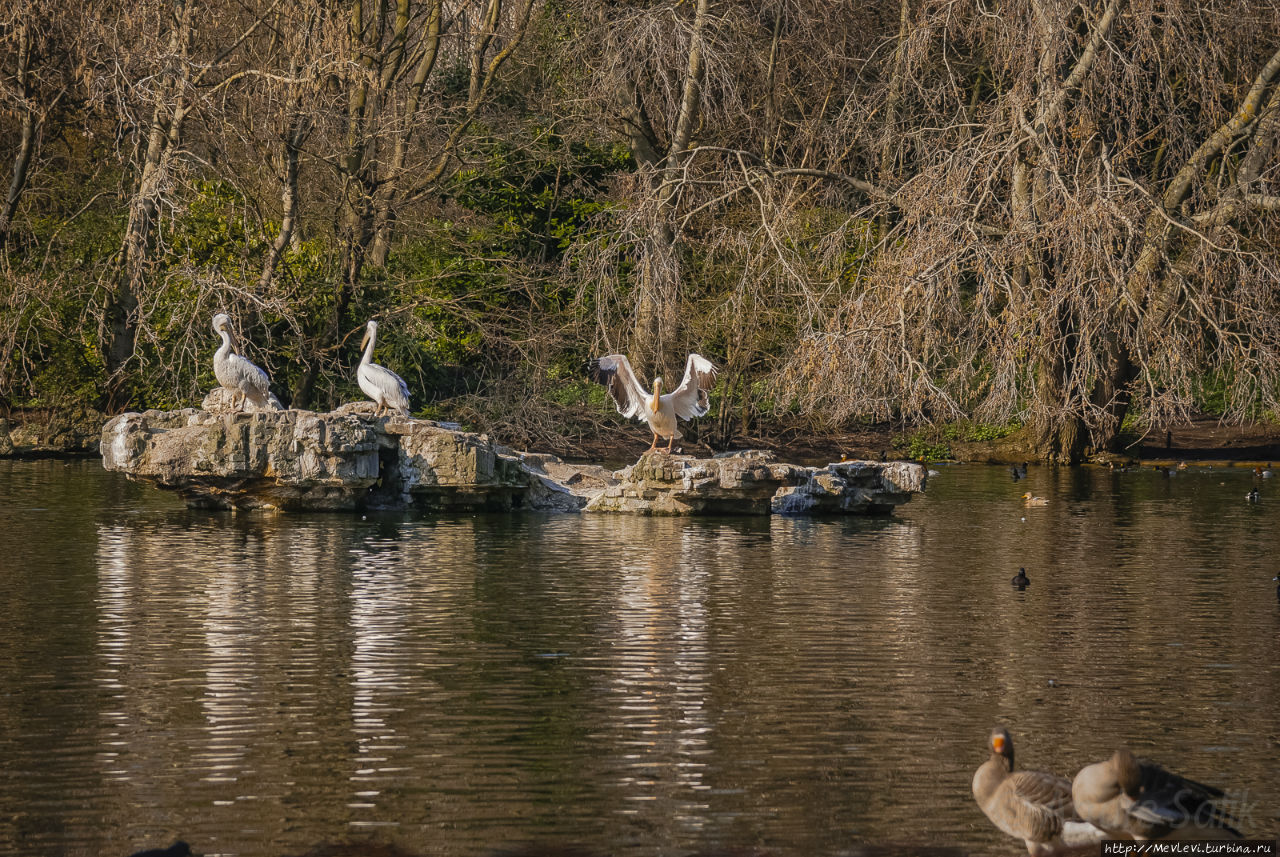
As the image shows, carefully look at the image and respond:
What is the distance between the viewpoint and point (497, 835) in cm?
587

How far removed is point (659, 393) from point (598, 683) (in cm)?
974

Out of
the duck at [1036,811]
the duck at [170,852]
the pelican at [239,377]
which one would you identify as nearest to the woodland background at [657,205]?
the pelican at [239,377]

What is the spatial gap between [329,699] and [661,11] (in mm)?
17368

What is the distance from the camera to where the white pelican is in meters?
17.7

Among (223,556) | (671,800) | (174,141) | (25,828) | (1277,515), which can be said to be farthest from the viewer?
(174,141)

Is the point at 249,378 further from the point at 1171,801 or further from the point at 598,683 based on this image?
the point at 1171,801

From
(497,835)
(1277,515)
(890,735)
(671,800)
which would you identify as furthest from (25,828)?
(1277,515)

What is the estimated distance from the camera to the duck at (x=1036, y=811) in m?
5.75

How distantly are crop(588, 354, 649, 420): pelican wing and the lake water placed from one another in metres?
3.54

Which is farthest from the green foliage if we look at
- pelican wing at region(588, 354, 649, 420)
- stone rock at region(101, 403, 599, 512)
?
stone rock at region(101, 403, 599, 512)

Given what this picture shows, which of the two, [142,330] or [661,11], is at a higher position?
[661,11]

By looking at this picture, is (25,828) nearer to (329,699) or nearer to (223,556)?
(329,699)

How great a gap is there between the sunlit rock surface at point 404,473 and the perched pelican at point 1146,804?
10560 mm

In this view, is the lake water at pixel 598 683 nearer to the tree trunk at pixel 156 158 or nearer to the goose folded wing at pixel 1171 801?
the goose folded wing at pixel 1171 801
